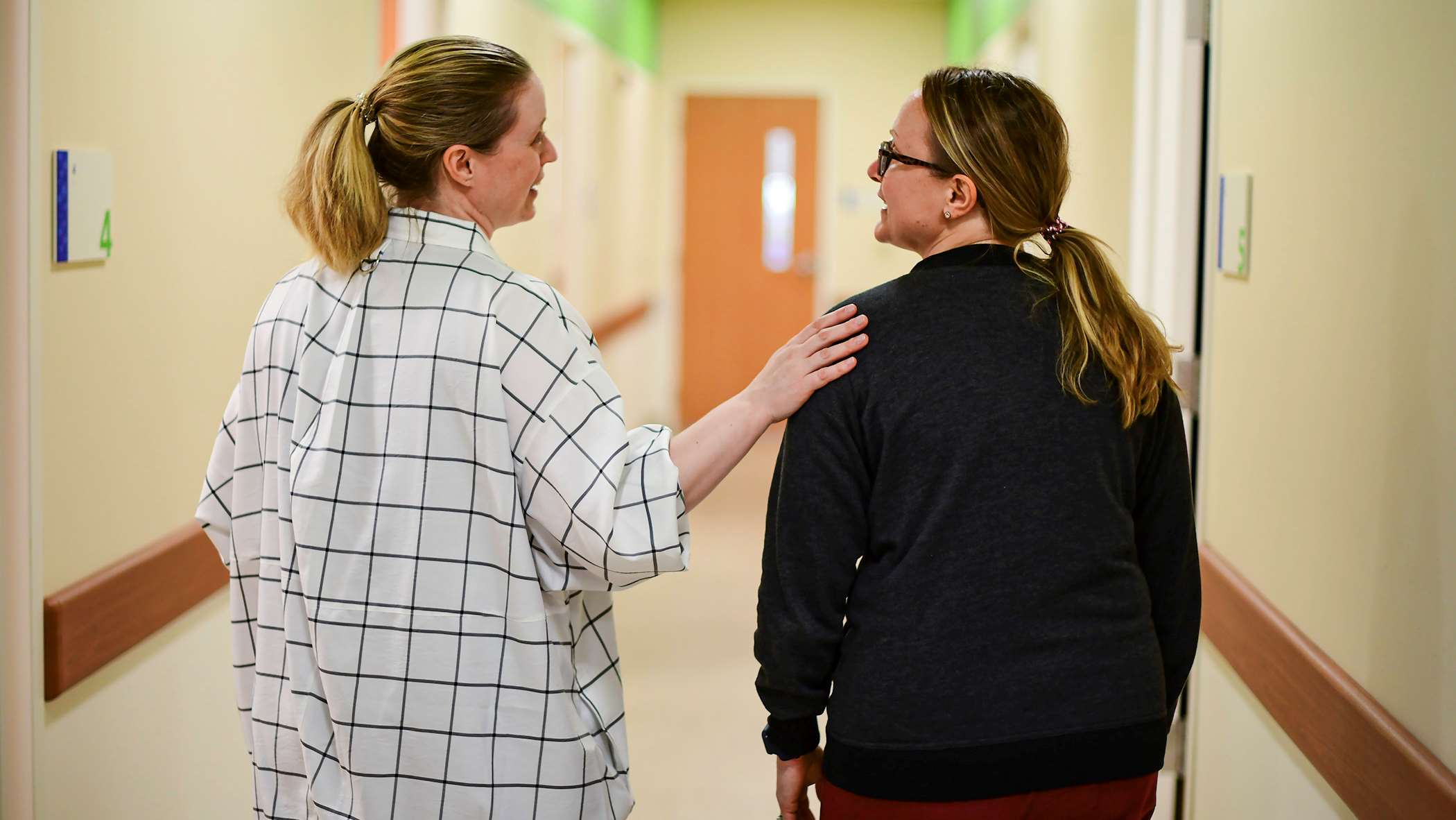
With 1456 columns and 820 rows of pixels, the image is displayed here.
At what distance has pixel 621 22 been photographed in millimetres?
7141

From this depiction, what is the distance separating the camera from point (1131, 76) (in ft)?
10.1

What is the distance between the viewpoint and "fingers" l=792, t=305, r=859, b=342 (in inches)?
54.3

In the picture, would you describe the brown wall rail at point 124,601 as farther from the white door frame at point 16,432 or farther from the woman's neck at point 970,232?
the woman's neck at point 970,232

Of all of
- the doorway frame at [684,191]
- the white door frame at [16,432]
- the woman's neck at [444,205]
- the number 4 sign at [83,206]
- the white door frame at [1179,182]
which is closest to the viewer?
the woman's neck at [444,205]

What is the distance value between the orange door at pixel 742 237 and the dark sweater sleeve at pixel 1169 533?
7.61m

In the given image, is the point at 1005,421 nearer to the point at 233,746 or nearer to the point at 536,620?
the point at 536,620

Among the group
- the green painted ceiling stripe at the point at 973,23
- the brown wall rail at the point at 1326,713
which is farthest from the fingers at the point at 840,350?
the green painted ceiling stripe at the point at 973,23

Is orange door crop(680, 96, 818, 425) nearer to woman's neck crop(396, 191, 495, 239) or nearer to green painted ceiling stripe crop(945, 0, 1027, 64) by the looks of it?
green painted ceiling stripe crop(945, 0, 1027, 64)

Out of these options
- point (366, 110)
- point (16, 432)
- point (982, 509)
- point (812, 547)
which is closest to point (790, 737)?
point (812, 547)

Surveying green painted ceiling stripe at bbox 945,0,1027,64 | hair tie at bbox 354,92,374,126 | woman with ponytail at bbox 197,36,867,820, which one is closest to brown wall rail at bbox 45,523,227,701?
woman with ponytail at bbox 197,36,867,820

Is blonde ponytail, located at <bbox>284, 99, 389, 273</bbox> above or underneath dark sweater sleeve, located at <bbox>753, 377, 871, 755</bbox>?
above

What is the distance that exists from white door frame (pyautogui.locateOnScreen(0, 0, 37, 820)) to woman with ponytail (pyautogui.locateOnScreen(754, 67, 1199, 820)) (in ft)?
3.25

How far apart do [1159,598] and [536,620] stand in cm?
70

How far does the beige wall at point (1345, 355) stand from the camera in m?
1.47
